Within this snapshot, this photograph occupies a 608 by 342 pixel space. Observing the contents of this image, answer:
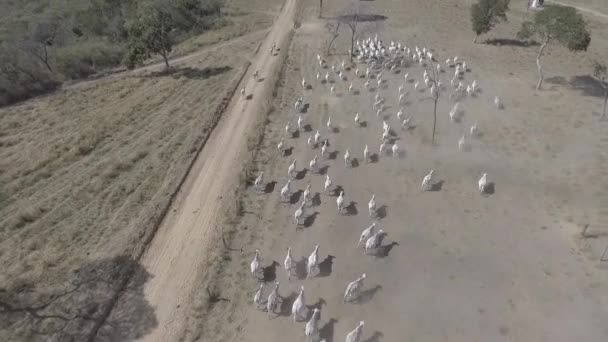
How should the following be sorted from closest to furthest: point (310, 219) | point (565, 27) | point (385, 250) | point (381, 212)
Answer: point (385, 250) < point (310, 219) < point (381, 212) < point (565, 27)

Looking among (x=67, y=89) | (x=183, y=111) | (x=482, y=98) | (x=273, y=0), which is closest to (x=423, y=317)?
(x=482, y=98)

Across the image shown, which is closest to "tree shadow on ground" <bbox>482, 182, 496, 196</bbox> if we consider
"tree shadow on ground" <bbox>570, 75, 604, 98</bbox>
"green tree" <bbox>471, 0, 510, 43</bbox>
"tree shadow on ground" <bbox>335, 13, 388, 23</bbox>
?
"tree shadow on ground" <bbox>570, 75, 604, 98</bbox>

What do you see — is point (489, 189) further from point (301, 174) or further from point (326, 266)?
point (301, 174)

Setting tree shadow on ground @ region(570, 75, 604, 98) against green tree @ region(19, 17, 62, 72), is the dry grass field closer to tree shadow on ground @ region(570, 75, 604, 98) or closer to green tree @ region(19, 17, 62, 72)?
tree shadow on ground @ region(570, 75, 604, 98)

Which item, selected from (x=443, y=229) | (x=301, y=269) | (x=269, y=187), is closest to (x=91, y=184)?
(x=269, y=187)

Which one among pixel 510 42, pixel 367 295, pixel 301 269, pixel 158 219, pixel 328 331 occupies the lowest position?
pixel 328 331

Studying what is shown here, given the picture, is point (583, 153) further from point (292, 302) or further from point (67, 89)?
point (67, 89)
